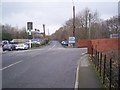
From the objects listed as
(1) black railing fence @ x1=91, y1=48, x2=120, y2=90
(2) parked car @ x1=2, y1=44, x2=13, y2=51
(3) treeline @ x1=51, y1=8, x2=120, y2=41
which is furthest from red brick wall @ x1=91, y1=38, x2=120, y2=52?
(3) treeline @ x1=51, y1=8, x2=120, y2=41

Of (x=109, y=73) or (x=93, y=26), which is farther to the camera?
(x=93, y=26)

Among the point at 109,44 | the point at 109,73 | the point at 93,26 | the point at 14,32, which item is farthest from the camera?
the point at 14,32

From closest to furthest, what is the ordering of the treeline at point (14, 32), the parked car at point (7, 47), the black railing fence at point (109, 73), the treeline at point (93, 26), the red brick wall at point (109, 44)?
the black railing fence at point (109, 73) < the red brick wall at point (109, 44) < the parked car at point (7, 47) < the treeline at point (93, 26) < the treeline at point (14, 32)

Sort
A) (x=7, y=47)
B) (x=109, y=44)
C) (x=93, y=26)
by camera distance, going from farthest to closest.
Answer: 1. (x=93, y=26)
2. (x=7, y=47)
3. (x=109, y=44)

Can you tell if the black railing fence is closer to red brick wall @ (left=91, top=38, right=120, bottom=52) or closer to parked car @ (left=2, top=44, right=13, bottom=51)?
red brick wall @ (left=91, top=38, right=120, bottom=52)

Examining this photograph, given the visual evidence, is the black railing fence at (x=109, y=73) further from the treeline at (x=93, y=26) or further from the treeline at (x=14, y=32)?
the treeline at (x=14, y=32)

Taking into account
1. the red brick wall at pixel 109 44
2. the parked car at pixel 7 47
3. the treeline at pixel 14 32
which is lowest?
the parked car at pixel 7 47

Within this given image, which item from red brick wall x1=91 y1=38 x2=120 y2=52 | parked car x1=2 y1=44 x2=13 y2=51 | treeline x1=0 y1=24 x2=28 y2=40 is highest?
treeline x1=0 y1=24 x2=28 y2=40

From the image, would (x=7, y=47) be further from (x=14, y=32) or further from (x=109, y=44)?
(x=14, y=32)

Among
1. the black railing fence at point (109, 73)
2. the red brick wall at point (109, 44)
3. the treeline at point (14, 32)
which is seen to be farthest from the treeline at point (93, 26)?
the black railing fence at point (109, 73)

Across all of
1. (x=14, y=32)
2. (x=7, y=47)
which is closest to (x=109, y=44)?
(x=7, y=47)

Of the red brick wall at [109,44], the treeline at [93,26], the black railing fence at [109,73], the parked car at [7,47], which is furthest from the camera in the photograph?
the treeline at [93,26]

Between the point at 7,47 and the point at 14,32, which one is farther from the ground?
the point at 14,32

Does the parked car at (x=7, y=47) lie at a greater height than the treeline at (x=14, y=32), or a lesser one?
lesser
